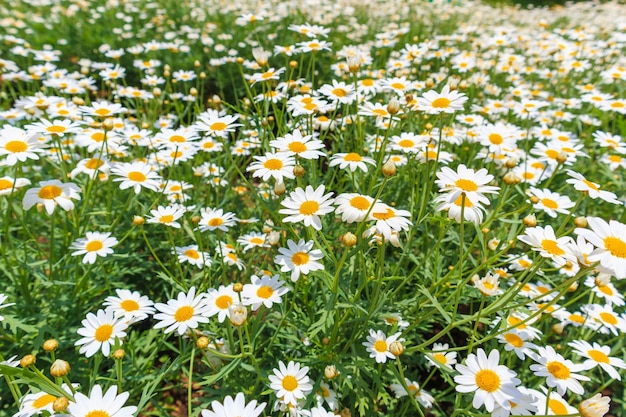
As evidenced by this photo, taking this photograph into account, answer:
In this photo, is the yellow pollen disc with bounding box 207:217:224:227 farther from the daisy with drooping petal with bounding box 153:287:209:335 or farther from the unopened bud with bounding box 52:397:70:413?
the unopened bud with bounding box 52:397:70:413

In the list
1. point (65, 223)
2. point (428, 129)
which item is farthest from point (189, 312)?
point (428, 129)

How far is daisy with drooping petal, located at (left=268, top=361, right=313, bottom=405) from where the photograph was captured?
1.78m

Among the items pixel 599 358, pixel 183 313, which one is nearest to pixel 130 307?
pixel 183 313

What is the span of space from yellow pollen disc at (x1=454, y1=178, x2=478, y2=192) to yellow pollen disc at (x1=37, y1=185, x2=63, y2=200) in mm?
1956

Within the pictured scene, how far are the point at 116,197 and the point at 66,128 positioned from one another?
2.44ft

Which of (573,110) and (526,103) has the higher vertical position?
(526,103)

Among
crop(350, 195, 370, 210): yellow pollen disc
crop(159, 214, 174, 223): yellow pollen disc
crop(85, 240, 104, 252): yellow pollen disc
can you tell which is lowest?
crop(85, 240, 104, 252): yellow pollen disc

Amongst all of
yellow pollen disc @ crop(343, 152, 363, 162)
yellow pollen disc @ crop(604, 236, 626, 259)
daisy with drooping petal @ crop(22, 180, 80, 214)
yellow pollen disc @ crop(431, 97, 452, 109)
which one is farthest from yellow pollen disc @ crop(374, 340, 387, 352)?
daisy with drooping petal @ crop(22, 180, 80, 214)

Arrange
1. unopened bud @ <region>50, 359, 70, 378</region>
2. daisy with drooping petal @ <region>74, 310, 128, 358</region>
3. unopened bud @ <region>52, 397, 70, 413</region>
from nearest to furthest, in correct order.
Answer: unopened bud @ <region>52, 397, 70, 413</region> < unopened bud @ <region>50, 359, 70, 378</region> < daisy with drooping petal @ <region>74, 310, 128, 358</region>

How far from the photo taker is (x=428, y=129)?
2959 mm

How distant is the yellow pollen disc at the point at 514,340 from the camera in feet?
6.67

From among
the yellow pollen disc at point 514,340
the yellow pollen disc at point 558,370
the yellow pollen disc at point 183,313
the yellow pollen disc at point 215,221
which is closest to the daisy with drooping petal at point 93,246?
the yellow pollen disc at point 215,221

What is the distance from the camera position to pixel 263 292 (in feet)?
6.57

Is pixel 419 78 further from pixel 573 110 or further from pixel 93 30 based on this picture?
pixel 93 30
